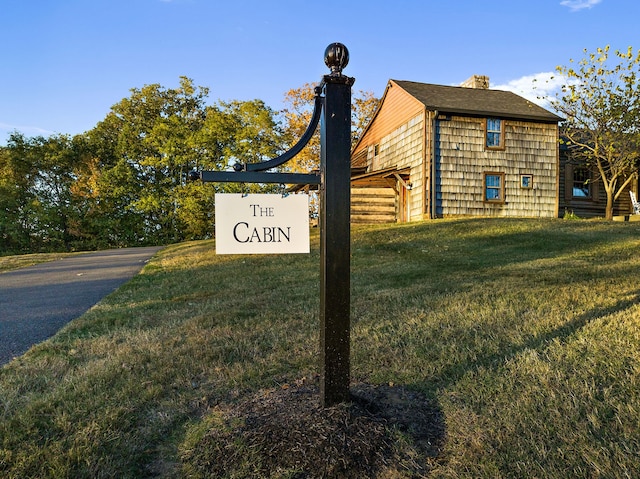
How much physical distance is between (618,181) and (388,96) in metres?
12.0

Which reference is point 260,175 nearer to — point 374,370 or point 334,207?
point 334,207

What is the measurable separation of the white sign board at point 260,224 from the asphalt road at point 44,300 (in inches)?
103

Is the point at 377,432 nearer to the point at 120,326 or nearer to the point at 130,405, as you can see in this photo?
the point at 130,405

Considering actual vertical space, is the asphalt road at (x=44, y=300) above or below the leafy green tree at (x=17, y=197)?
below

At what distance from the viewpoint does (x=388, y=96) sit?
20281 mm

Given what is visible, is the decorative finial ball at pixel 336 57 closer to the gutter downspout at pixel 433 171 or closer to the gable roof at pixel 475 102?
the gutter downspout at pixel 433 171

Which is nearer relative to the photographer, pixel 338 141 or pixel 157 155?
pixel 338 141

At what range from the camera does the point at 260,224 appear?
2252 mm

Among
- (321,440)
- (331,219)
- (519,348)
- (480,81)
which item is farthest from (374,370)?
(480,81)

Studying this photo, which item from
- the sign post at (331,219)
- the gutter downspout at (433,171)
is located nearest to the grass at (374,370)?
the sign post at (331,219)

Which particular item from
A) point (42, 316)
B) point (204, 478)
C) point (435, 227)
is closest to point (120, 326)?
point (42, 316)

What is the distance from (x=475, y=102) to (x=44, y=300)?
17.3 metres

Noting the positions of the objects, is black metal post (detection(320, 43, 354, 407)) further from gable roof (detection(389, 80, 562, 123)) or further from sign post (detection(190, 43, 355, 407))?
gable roof (detection(389, 80, 562, 123))

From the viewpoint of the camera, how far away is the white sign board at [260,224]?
2.23m
